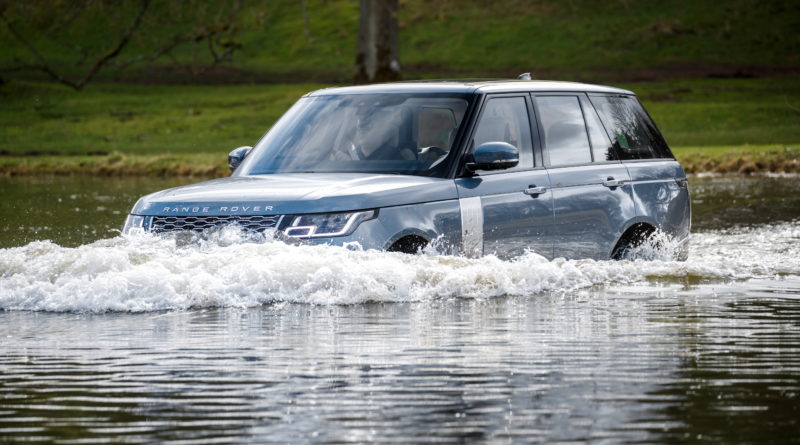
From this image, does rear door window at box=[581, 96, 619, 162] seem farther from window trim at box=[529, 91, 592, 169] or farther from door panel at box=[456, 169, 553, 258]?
door panel at box=[456, 169, 553, 258]

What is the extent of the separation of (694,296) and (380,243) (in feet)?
→ 7.79

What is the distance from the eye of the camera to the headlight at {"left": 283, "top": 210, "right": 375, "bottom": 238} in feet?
32.7

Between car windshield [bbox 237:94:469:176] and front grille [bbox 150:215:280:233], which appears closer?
front grille [bbox 150:215:280:233]

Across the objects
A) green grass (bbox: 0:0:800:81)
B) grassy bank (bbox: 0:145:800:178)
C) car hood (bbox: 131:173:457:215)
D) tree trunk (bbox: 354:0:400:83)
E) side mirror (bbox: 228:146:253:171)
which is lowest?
car hood (bbox: 131:173:457:215)

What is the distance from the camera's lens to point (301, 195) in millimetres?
10086

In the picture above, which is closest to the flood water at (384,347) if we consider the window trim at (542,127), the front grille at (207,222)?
the front grille at (207,222)

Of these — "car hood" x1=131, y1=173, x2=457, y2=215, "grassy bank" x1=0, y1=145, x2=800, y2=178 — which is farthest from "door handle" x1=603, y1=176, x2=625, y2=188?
"grassy bank" x1=0, y1=145, x2=800, y2=178

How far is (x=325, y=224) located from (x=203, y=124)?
3428 centimetres

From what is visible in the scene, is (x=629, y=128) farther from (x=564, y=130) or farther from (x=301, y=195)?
(x=301, y=195)

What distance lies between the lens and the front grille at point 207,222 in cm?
1007

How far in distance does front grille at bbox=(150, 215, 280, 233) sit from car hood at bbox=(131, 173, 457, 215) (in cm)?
4

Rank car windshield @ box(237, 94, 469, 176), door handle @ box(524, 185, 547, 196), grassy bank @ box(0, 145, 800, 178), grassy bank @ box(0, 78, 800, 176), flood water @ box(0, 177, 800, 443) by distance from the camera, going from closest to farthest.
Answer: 1. flood water @ box(0, 177, 800, 443)
2. car windshield @ box(237, 94, 469, 176)
3. door handle @ box(524, 185, 547, 196)
4. grassy bank @ box(0, 145, 800, 178)
5. grassy bank @ box(0, 78, 800, 176)

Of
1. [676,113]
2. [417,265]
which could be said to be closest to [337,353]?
[417,265]

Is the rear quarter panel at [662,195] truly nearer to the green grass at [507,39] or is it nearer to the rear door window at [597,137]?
the rear door window at [597,137]
